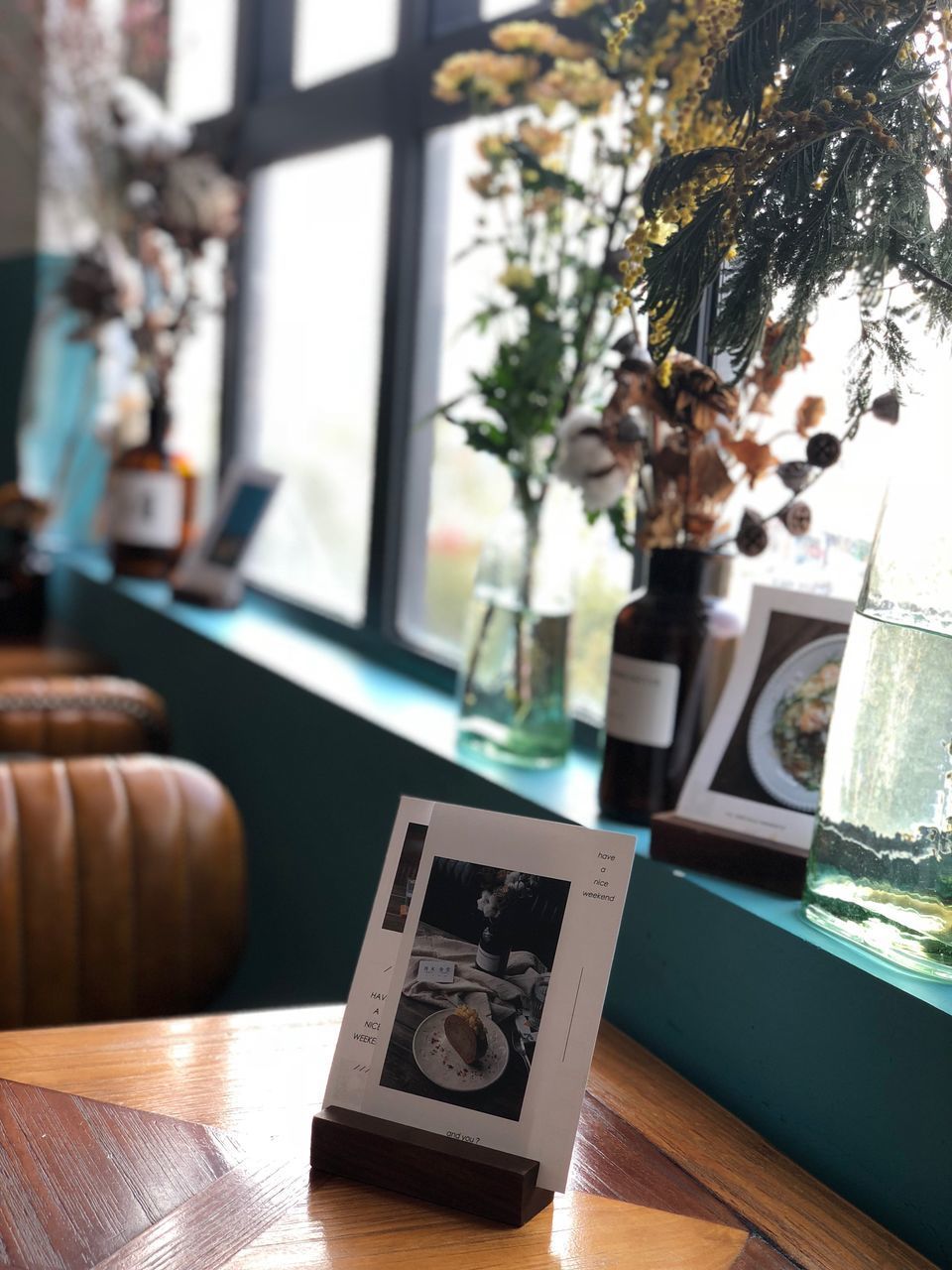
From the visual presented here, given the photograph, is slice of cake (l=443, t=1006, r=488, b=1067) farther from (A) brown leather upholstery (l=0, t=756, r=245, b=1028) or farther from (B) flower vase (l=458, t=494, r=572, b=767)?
(A) brown leather upholstery (l=0, t=756, r=245, b=1028)

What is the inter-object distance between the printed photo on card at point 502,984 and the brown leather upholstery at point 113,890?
805 mm

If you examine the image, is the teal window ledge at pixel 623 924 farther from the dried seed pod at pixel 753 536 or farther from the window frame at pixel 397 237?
the dried seed pod at pixel 753 536

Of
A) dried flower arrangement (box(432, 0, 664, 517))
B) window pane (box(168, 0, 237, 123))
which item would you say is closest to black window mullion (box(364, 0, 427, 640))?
dried flower arrangement (box(432, 0, 664, 517))

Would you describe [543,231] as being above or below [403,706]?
above

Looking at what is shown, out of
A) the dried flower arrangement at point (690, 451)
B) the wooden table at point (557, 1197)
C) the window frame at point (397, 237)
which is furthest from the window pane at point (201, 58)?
the wooden table at point (557, 1197)

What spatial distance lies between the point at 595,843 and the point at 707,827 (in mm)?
330

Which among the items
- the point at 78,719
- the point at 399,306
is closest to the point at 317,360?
the point at 399,306

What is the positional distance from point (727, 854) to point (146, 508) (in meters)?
2.04

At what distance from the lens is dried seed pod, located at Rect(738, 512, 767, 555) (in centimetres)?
128

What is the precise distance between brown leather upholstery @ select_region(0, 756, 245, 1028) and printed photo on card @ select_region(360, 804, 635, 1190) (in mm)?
805

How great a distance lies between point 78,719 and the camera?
2.21 meters

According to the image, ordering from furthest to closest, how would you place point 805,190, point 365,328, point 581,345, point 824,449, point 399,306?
point 365,328
point 399,306
point 581,345
point 824,449
point 805,190

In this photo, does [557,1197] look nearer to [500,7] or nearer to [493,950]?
[493,950]

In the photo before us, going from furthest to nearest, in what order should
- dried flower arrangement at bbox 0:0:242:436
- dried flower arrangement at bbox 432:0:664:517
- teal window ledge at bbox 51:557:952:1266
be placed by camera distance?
dried flower arrangement at bbox 0:0:242:436 → dried flower arrangement at bbox 432:0:664:517 → teal window ledge at bbox 51:557:952:1266
